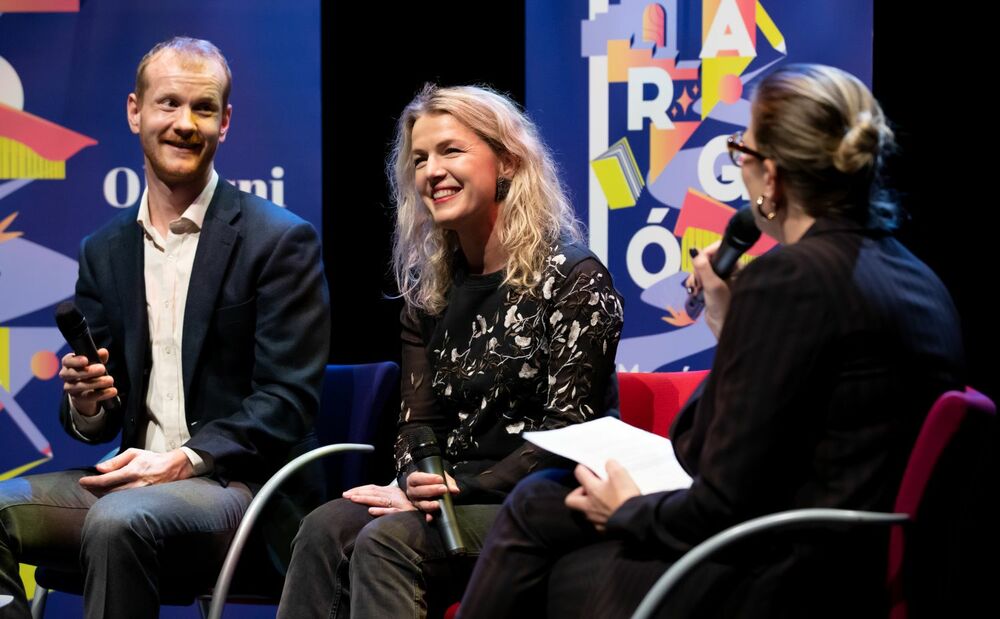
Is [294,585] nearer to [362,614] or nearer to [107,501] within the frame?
[362,614]

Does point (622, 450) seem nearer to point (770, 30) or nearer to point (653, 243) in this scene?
point (653, 243)

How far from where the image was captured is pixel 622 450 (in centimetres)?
245

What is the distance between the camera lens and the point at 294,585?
8.96 ft

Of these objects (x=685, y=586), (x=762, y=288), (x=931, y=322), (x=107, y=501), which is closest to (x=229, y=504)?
(x=107, y=501)

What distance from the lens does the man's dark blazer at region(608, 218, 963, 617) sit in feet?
6.49

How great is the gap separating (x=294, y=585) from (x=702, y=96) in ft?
6.69

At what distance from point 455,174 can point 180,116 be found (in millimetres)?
814

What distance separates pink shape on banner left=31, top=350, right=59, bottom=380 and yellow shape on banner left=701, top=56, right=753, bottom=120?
2.28 meters

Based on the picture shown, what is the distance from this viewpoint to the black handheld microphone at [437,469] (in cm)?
256

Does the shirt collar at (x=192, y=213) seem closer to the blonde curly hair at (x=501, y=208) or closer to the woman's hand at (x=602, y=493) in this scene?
the blonde curly hair at (x=501, y=208)

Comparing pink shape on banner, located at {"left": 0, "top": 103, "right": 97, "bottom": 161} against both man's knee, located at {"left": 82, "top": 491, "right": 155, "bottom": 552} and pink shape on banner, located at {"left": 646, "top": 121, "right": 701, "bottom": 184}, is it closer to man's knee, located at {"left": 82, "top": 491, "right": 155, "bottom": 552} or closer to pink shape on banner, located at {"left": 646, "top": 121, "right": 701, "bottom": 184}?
man's knee, located at {"left": 82, "top": 491, "right": 155, "bottom": 552}

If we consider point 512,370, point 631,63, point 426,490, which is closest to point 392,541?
point 426,490

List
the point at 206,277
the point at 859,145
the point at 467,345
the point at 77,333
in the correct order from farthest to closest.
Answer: the point at 206,277 < the point at 467,345 < the point at 77,333 < the point at 859,145

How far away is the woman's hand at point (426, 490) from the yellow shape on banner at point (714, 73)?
1729mm
